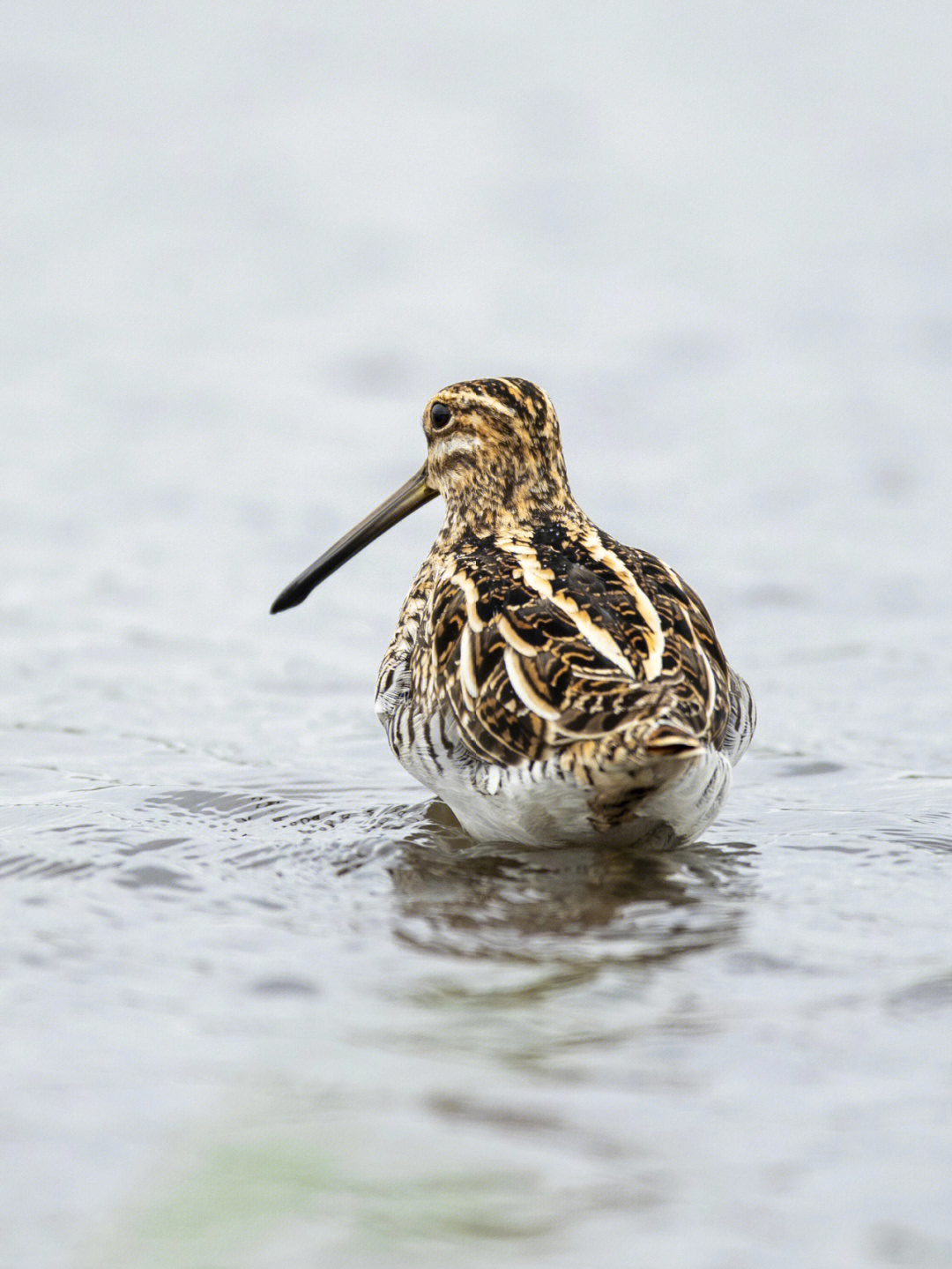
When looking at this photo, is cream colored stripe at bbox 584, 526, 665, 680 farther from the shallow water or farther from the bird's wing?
the shallow water

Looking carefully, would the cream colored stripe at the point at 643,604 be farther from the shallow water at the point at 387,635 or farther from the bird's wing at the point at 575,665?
the shallow water at the point at 387,635

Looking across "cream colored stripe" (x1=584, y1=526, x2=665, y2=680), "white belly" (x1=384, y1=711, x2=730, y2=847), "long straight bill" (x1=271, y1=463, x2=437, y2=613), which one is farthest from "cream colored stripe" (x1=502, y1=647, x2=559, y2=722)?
"long straight bill" (x1=271, y1=463, x2=437, y2=613)

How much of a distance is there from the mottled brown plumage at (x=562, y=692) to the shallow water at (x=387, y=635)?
1.04 feet

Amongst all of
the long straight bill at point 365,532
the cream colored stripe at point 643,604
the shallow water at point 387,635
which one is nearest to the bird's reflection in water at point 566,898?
the shallow water at point 387,635

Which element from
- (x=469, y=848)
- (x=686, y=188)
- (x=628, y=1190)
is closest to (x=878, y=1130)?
(x=628, y=1190)

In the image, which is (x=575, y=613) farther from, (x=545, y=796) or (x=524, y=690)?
(x=545, y=796)

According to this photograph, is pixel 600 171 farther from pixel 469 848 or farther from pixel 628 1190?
pixel 628 1190

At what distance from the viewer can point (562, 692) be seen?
6.13m

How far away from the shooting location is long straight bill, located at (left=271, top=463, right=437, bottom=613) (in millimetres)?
8336

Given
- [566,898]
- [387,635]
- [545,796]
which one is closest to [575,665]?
[545,796]

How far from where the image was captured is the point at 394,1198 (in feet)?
13.1

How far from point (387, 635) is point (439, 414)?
3.22 meters

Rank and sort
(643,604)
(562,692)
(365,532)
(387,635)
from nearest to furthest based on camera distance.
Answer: (562,692)
(643,604)
(365,532)
(387,635)

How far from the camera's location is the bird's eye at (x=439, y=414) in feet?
26.2
